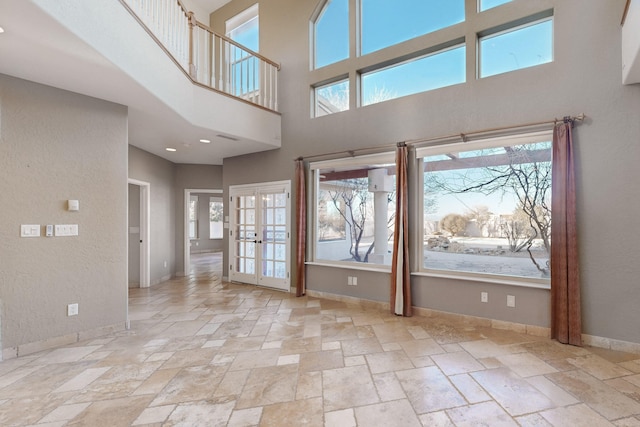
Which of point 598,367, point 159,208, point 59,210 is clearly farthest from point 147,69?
point 598,367

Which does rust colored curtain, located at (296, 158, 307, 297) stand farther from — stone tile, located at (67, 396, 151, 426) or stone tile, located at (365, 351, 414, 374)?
stone tile, located at (67, 396, 151, 426)

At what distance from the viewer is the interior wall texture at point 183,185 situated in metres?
6.38

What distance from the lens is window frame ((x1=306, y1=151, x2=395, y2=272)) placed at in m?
4.12

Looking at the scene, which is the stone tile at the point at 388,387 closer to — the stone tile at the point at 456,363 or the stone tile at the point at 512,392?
the stone tile at the point at 456,363

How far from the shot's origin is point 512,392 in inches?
83.2

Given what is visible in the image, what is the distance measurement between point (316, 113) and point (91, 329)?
162 inches

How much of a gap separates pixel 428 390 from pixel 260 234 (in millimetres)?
3907

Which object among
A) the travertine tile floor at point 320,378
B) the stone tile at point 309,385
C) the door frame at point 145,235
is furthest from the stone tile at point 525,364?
the door frame at point 145,235

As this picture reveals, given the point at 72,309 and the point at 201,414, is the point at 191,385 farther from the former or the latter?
the point at 72,309

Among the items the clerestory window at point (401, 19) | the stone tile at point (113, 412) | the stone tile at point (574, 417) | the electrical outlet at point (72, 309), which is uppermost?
the clerestory window at point (401, 19)

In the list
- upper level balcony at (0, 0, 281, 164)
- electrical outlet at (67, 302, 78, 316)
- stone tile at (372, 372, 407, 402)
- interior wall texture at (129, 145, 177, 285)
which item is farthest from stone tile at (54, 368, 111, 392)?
interior wall texture at (129, 145, 177, 285)

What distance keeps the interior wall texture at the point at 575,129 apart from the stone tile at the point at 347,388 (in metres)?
1.76

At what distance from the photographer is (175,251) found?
21.1 feet

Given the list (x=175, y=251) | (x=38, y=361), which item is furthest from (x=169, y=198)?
(x=38, y=361)
